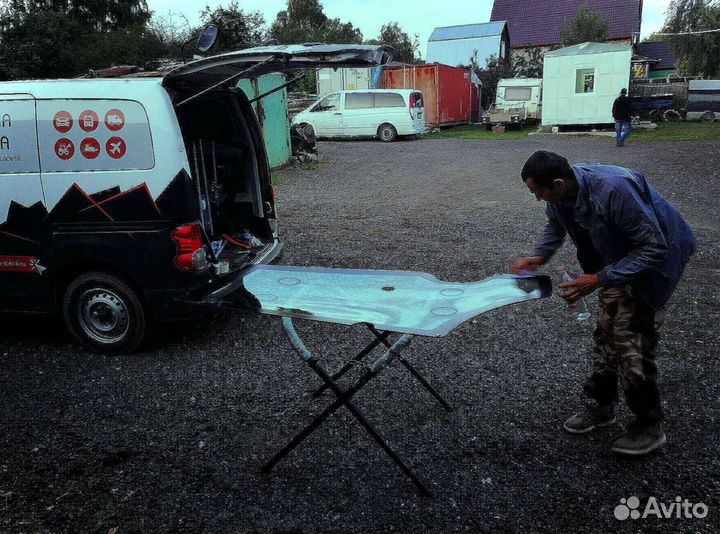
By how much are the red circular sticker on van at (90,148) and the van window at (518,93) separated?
24.9 m

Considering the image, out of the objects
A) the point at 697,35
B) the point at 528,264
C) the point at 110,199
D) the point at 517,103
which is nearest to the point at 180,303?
the point at 110,199

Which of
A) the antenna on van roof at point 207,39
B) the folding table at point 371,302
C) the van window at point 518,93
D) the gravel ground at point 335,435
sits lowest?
the gravel ground at point 335,435

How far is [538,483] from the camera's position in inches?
117

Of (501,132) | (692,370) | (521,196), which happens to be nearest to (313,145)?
(521,196)

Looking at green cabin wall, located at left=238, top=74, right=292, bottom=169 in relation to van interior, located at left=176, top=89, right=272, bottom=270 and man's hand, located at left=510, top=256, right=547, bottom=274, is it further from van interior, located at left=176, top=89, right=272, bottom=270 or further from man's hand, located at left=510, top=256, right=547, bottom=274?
man's hand, located at left=510, top=256, right=547, bottom=274

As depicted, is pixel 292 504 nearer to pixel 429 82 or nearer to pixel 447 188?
pixel 447 188

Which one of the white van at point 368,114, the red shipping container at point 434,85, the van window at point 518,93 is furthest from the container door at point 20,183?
the van window at point 518,93

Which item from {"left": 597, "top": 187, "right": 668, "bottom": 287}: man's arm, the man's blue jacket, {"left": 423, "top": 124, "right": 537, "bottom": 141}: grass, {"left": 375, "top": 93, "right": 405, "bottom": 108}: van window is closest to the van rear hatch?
the man's blue jacket

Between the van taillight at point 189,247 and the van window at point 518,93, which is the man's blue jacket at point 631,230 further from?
the van window at point 518,93

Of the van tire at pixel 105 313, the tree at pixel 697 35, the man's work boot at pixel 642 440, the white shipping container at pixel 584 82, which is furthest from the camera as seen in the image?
the tree at pixel 697 35

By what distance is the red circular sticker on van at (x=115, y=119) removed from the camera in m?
4.18

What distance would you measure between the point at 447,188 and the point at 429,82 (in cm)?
1470

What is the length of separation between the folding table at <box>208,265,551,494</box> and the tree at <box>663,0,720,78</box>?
33.4 meters

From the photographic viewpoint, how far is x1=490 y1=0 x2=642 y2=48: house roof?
40.0m
